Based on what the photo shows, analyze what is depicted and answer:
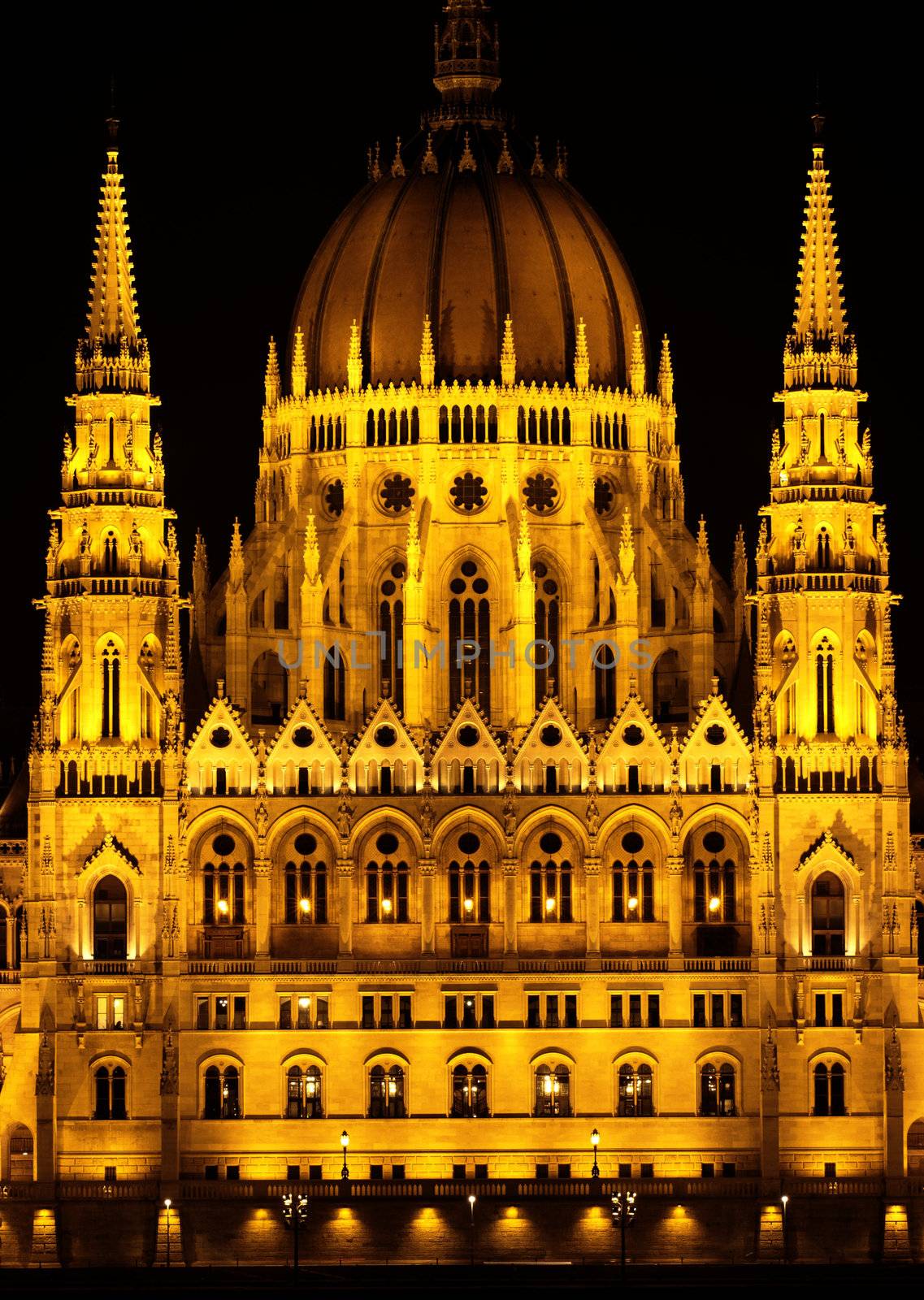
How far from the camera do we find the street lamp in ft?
634

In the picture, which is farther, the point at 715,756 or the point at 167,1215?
the point at 715,756

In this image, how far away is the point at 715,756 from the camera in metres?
196

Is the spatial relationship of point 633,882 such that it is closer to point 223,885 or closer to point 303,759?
point 303,759

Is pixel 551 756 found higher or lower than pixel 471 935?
higher

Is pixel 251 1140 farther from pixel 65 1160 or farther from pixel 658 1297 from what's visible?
pixel 658 1297

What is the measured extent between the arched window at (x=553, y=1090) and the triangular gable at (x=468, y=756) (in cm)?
1074

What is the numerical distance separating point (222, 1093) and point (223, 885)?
25.7 ft

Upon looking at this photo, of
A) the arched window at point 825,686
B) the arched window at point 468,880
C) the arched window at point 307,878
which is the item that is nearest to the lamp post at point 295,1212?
the arched window at point 307,878

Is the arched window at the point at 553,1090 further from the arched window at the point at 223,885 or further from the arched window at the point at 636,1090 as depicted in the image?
the arched window at the point at 223,885

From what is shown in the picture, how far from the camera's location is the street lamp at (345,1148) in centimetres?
19312

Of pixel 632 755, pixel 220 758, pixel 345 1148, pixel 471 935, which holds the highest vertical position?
pixel 220 758

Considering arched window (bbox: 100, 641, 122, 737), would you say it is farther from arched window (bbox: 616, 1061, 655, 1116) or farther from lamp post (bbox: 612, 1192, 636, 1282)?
lamp post (bbox: 612, 1192, 636, 1282)

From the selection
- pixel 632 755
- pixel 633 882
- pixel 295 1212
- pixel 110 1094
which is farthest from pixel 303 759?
pixel 295 1212

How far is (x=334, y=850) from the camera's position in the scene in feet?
642
